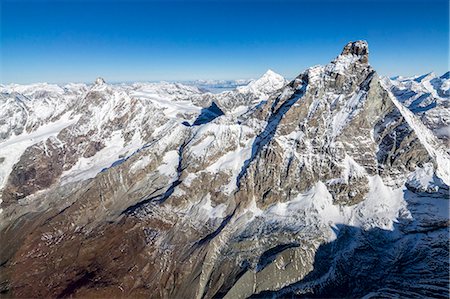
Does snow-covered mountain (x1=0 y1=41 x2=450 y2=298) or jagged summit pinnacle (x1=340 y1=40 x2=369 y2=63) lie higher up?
jagged summit pinnacle (x1=340 y1=40 x2=369 y2=63)

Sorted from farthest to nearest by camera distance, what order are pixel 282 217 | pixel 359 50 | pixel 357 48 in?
pixel 357 48, pixel 359 50, pixel 282 217

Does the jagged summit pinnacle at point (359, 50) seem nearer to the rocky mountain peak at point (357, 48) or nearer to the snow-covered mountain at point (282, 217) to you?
the rocky mountain peak at point (357, 48)

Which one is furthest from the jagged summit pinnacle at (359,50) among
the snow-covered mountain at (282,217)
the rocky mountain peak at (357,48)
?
the snow-covered mountain at (282,217)

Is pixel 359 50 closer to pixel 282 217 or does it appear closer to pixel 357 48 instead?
pixel 357 48

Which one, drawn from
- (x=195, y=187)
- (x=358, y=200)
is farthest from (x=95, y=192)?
(x=358, y=200)

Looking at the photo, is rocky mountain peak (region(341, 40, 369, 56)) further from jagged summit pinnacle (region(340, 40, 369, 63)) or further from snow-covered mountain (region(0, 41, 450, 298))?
snow-covered mountain (region(0, 41, 450, 298))

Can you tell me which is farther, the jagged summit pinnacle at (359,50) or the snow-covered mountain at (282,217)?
the jagged summit pinnacle at (359,50)

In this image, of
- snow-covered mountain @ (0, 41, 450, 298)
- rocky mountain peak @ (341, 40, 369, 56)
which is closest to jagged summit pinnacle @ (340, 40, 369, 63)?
rocky mountain peak @ (341, 40, 369, 56)

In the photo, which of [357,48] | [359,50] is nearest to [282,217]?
[359,50]
